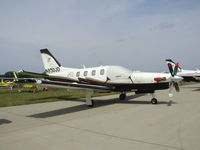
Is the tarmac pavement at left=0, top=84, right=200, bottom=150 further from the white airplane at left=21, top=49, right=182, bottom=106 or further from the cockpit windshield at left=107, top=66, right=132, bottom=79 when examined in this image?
the cockpit windshield at left=107, top=66, right=132, bottom=79

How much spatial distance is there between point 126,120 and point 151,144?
106 inches

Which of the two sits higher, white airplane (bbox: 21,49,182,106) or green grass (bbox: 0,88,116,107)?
white airplane (bbox: 21,49,182,106)

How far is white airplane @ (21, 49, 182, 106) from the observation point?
34.6ft

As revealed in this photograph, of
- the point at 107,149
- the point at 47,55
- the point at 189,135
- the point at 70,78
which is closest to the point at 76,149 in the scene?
the point at 107,149

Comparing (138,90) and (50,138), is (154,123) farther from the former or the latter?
(138,90)

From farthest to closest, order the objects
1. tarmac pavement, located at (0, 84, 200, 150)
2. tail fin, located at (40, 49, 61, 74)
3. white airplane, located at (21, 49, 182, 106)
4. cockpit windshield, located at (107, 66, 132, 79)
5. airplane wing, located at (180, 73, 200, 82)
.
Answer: airplane wing, located at (180, 73, 200, 82) < tail fin, located at (40, 49, 61, 74) < cockpit windshield, located at (107, 66, 132, 79) < white airplane, located at (21, 49, 182, 106) < tarmac pavement, located at (0, 84, 200, 150)

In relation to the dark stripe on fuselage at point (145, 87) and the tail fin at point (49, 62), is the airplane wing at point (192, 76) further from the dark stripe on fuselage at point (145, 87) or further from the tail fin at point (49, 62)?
the tail fin at point (49, 62)

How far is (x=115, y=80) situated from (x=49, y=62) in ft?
25.0

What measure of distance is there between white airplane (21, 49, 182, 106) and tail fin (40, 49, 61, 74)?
4.65 ft

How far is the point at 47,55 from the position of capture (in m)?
17.0

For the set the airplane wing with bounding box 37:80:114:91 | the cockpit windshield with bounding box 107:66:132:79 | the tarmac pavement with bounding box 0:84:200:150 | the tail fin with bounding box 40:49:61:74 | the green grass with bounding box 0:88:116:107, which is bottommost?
the tarmac pavement with bounding box 0:84:200:150

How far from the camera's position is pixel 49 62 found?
16.9m

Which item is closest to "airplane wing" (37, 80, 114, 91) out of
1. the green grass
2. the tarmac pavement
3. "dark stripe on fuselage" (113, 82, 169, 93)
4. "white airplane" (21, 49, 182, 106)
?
"white airplane" (21, 49, 182, 106)

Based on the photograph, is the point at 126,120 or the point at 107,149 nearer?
the point at 107,149
